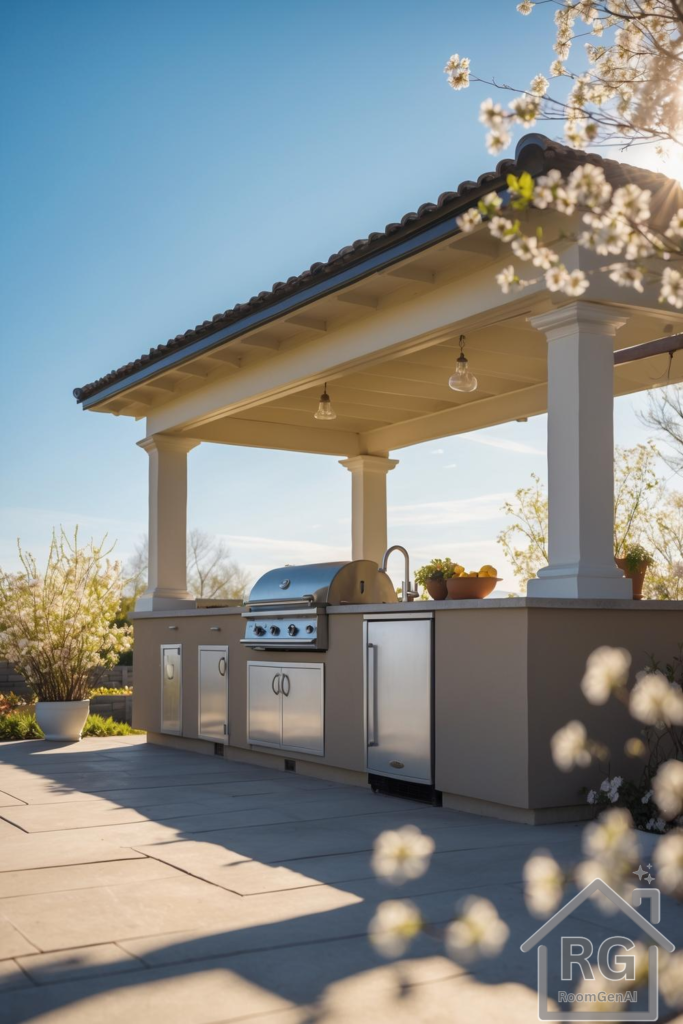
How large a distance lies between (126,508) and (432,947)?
2640 cm

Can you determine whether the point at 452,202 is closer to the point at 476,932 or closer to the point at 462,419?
the point at 476,932

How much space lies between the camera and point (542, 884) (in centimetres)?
188

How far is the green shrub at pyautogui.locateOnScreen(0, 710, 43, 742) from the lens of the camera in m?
10.8

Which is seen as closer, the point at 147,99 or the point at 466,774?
the point at 466,774

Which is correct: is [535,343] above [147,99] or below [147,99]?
below

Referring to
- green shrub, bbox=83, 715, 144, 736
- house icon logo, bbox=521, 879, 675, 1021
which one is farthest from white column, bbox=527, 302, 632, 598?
green shrub, bbox=83, 715, 144, 736

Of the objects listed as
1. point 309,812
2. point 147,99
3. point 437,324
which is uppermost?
point 147,99

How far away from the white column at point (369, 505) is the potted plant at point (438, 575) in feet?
13.6

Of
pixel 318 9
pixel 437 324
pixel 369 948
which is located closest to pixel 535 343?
pixel 437 324

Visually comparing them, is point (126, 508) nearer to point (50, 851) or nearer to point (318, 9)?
point (318, 9)

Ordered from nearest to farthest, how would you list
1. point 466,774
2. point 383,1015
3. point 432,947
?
point 383,1015 < point 432,947 < point 466,774

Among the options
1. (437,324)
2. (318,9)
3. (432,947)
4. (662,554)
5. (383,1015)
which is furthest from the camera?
(662,554)

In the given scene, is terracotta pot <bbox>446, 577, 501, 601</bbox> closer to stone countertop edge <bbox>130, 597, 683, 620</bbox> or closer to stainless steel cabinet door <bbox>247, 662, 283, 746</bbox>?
stone countertop edge <bbox>130, 597, 683, 620</bbox>

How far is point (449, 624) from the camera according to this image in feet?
20.0
